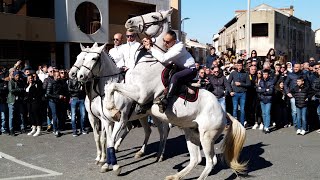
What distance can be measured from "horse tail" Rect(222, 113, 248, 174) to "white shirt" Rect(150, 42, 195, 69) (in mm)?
1295

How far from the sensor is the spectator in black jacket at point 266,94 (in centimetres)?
1238

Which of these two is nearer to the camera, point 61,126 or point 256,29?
point 61,126

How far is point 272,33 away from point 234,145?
134 feet

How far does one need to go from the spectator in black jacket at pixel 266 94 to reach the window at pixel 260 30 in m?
35.9

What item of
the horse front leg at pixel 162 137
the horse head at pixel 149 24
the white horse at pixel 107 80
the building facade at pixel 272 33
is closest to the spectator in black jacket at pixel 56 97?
the horse front leg at pixel 162 137

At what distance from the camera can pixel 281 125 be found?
13414mm

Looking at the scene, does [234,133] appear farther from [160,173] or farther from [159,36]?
[159,36]

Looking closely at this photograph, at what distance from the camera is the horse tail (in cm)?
714

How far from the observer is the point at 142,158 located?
353 inches

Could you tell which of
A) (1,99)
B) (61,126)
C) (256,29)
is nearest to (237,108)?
(61,126)

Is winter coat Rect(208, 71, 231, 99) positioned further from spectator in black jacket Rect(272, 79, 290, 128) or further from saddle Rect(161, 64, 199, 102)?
saddle Rect(161, 64, 199, 102)

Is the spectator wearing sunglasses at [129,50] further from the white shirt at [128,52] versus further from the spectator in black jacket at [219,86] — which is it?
the spectator in black jacket at [219,86]

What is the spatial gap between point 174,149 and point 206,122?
3275 mm

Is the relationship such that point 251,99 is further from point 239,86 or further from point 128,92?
point 128,92
